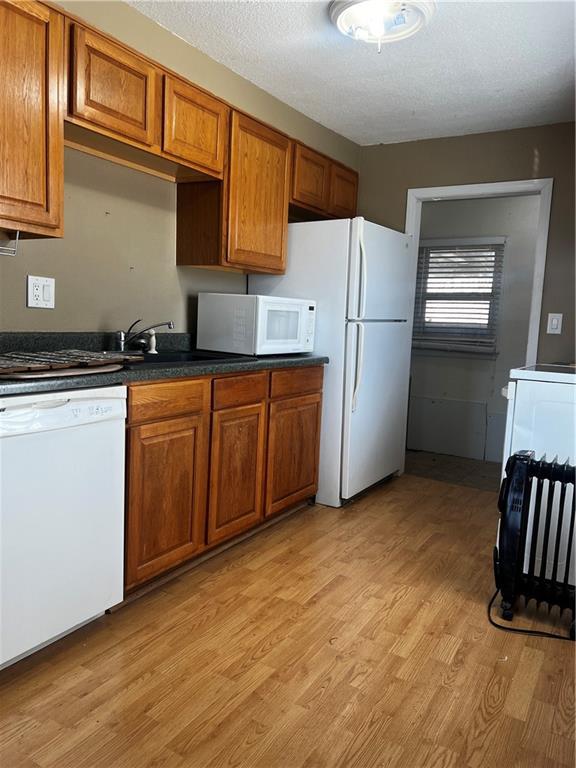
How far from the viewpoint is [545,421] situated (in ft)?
7.61

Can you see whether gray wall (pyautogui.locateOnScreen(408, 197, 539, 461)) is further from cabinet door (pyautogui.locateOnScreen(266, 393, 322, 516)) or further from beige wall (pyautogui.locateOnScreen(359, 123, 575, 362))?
cabinet door (pyautogui.locateOnScreen(266, 393, 322, 516))

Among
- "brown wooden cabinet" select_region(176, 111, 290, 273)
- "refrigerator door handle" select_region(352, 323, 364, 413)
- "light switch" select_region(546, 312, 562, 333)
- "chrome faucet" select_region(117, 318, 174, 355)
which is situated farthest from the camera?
"light switch" select_region(546, 312, 562, 333)

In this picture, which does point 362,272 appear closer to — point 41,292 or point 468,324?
point 41,292

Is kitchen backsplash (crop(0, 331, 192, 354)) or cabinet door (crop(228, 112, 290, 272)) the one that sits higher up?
cabinet door (crop(228, 112, 290, 272))

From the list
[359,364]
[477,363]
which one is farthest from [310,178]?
[477,363]

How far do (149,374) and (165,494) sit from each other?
1.61 ft

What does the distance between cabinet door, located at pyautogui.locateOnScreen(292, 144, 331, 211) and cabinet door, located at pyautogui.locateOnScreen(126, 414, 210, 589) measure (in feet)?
5.54

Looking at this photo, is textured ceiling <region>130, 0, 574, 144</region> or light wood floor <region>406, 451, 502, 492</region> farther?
light wood floor <region>406, 451, 502, 492</region>

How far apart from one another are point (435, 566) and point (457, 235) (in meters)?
3.16

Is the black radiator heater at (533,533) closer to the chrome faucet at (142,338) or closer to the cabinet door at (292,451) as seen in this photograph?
the cabinet door at (292,451)

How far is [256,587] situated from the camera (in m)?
2.40

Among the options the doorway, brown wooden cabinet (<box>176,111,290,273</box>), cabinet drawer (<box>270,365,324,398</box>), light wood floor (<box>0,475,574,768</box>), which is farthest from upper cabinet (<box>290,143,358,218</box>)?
light wood floor (<box>0,475,574,768</box>)

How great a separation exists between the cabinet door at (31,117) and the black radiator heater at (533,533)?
193 centimetres

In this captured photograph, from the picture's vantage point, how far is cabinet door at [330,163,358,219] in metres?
3.82
